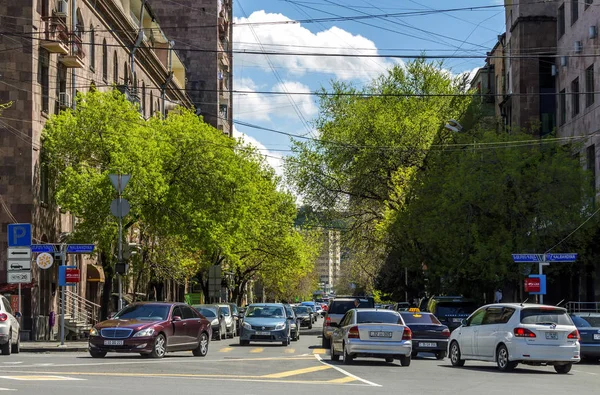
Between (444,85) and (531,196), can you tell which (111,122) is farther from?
(444,85)

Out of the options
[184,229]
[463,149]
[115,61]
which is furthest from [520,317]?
[115,61]

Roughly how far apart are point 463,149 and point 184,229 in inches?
576

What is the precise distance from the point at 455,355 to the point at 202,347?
7.22 m

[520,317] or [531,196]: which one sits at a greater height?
[531,196]

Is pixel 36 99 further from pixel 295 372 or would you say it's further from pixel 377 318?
pixel 295 372

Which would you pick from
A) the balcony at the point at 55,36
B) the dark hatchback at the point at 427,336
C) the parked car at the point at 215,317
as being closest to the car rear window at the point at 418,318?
the dark hatchback at the point at 427,336

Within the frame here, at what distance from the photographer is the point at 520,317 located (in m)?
24.4

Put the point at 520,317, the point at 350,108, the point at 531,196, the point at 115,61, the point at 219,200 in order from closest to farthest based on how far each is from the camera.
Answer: the point at 520,317, the point at 531,196, the point at 219,200, the point at 115,61, the point at 350,108

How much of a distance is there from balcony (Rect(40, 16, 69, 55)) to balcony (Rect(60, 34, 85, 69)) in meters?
1.10

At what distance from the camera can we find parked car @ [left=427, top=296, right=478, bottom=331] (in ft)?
129

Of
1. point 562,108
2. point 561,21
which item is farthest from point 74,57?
point 562,108

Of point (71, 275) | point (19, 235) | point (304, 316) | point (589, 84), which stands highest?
point (589, 84)

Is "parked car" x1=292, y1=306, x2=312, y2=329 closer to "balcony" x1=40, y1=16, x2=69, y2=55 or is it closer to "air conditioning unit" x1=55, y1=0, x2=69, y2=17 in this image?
"air conditioning unit" x1=55, y1=0, x2=69, y2=17

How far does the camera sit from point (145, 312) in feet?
93.0
